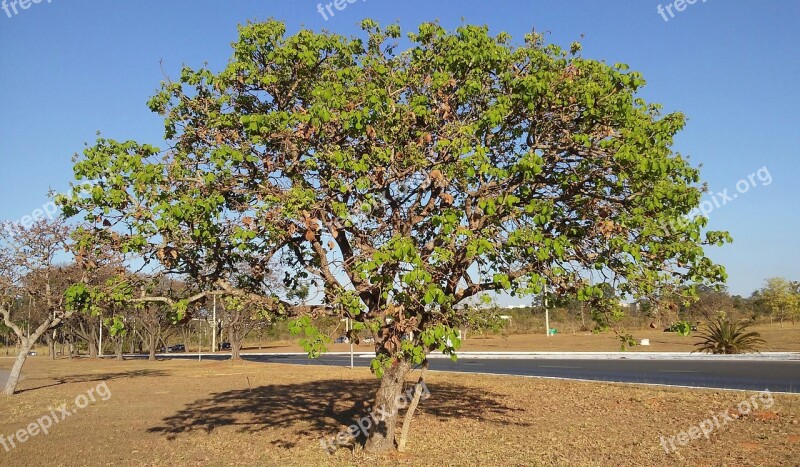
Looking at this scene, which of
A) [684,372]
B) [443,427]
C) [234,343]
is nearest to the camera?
[443,427]

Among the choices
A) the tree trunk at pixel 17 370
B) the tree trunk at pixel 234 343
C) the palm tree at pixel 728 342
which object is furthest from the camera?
the tree trunk at pixel 234 343

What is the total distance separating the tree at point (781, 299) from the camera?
57.8 meters

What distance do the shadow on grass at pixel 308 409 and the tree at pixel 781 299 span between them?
49607mm

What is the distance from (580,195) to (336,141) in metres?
3.99

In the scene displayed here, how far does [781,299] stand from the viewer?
59031 millimetres

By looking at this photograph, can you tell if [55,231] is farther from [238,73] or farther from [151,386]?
[238,73]

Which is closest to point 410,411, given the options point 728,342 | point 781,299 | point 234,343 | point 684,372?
point 684,372

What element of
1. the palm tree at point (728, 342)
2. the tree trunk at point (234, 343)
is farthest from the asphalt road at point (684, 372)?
the tree trunk at point (234, 343)

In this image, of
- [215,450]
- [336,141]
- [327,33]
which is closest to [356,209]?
[336,141]

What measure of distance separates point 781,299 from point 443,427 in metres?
57.7

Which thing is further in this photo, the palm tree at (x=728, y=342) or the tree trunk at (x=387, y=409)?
the palm tree at (x=728, y=342)

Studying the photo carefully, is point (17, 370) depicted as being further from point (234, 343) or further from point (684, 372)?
point (234, 343)

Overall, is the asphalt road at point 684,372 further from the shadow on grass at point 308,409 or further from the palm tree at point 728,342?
the shadow on grass at point 308,409

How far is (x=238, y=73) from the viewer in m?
10.7
